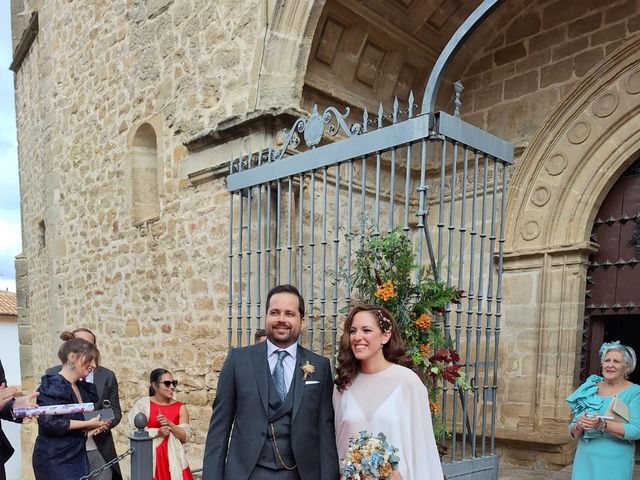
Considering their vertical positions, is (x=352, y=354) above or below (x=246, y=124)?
below

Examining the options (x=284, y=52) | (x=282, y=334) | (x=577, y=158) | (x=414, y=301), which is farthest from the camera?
(x=577, y=158)

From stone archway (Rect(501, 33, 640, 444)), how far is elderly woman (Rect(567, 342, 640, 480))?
1.72m

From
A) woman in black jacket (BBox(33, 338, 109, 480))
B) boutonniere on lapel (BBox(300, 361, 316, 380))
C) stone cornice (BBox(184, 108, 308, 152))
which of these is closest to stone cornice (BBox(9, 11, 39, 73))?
stone cornice (BBox(184, 108, 308, 152))

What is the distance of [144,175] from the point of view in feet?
24.0

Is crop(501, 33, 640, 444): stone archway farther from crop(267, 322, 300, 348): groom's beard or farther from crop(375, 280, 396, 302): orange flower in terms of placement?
crop(267, 322, 300, 348): groom's beard

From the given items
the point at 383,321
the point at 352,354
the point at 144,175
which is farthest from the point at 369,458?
the point at 144,175

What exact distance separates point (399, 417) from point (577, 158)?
4.05 metres

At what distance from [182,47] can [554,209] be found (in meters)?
4.59

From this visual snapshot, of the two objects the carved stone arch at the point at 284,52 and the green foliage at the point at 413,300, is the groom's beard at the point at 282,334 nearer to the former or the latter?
the green foliage at the point at 413,300

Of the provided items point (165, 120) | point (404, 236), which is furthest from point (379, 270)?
point (165, 120)

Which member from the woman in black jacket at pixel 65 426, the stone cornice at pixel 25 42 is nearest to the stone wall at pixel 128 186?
the stone cornice at pixel 25 42

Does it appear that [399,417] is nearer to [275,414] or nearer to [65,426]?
[275,414]

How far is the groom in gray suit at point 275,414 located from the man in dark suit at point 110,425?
5.73 feet

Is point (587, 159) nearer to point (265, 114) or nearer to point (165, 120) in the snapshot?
point (265, 114)
